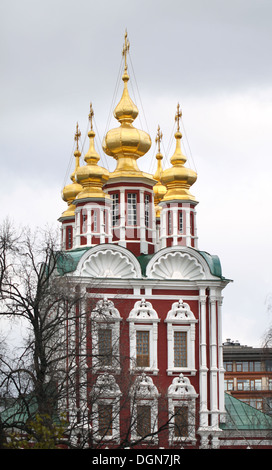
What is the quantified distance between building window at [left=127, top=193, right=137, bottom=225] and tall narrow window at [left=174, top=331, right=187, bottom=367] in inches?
212

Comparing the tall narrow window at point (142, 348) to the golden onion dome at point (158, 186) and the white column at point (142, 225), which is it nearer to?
the white column at point (142, 225)

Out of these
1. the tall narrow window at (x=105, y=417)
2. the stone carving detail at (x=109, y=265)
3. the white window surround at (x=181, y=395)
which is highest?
the stone carving detail at (x=109, y=265)

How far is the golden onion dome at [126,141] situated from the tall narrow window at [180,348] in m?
7.22

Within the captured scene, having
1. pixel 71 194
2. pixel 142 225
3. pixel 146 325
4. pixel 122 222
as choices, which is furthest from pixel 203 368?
pixel 71 194

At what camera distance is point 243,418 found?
45.8m

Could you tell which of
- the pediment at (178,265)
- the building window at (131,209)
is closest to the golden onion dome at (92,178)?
the building window at (131,209)

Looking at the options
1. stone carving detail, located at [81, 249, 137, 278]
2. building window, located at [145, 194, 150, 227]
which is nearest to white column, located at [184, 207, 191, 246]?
building window, located at [145, 194, 150, 227]

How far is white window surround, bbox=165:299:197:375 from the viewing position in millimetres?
43750

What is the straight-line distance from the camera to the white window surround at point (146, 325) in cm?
4341

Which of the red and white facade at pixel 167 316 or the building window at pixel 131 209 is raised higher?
the building window at pixel 131 209

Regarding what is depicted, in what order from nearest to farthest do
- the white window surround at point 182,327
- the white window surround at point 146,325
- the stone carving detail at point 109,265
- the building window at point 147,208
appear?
the white window surround at point 146,325 → the white window surround at point 182,327 → the stone carving detail at point 109,265 → the building window at point 147,208

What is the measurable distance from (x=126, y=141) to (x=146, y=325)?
27.4 ft

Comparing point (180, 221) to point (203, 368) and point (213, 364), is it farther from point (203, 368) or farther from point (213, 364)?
point (203, 368)

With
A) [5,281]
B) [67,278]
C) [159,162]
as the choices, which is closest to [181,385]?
[67,278]
